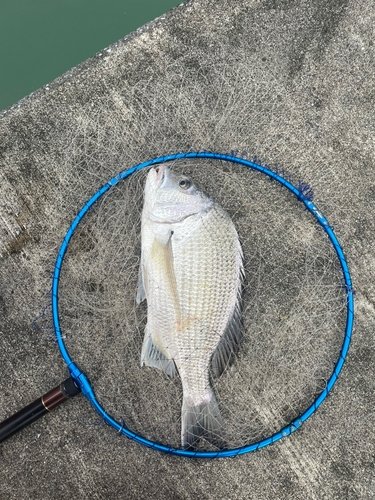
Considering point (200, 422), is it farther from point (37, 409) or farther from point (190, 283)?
point (37, 409)

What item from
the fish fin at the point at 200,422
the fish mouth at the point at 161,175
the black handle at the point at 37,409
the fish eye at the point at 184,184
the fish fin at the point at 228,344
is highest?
the fish mouth at the point at 161,175

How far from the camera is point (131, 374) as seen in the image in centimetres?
205

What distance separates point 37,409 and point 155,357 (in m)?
0.78

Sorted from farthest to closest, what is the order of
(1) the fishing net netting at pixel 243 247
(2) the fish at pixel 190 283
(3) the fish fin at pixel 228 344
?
(1) the fishing net netting at pixel 243 247, (3) the fish fin at pixel 228 344, (2) the fish at pixel 190 283

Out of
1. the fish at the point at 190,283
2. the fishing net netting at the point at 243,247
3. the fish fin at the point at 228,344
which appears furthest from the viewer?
the fishing net netting at the point at 243,247

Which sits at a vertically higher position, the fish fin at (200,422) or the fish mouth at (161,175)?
the fish mouth at (161,175)

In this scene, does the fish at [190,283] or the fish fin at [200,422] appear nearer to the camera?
the fish at [190,283]

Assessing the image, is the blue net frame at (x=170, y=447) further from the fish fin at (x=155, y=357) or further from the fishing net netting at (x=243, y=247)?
the fish fin at (x=155, y=357)

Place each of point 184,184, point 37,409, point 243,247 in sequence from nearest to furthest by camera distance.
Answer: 1. point 184,184
2. point 37,409
3. point 243,247

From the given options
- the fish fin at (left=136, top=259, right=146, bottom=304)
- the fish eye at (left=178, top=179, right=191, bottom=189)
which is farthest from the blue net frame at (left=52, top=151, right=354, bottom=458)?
the fish fin at (left=136, top=259, right=146, bottom=304)

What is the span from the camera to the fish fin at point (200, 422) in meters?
1.91

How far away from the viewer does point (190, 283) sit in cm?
176

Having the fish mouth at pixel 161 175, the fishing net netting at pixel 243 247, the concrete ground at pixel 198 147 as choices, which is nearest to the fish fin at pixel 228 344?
the fishing net netting at pixel 243 247

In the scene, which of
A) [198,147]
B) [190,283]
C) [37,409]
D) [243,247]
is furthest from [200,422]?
[198,147]
